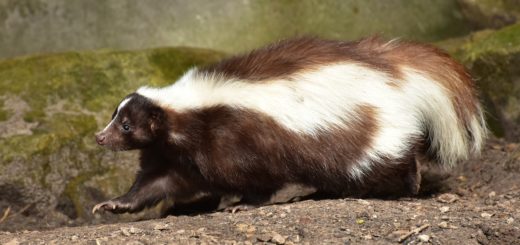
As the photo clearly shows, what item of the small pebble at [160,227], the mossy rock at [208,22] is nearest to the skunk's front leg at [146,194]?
the small pebble at [160,227]

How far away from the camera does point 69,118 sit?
7.21m

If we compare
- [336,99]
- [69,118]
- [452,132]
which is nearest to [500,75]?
[452,132]

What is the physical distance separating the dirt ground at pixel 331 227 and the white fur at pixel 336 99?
0.51 meters

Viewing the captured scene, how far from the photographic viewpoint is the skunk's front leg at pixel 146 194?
600 centimetres

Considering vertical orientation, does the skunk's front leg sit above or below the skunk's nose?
below

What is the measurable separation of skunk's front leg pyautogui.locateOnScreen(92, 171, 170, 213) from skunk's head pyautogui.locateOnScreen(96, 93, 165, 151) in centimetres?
30

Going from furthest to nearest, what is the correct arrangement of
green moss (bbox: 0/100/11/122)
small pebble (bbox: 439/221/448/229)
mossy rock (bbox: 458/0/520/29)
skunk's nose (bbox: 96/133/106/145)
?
mossy rock (bbox: 458/0/520/29) < green moss (bbox: 0/100/11/122) < skunk's nose (bbox: 96/133/106/145) < small pebble (bbox: 439/221/448/229)

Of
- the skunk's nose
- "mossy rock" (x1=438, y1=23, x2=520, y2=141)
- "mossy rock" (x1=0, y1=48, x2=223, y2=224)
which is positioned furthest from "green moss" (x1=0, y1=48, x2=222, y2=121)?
"mossy rock" (x1=438, y1=23, x2=520, y2=141)

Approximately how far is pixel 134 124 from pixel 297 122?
118cm

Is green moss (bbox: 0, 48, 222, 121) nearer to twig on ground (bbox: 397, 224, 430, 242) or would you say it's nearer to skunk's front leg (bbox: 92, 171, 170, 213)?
Result: skunk's front leg (bbox: 92, 171, 170, 213)

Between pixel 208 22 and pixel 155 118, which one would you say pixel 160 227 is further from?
pixel 208 22

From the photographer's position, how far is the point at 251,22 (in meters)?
9.16

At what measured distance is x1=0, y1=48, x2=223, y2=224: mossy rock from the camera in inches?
270

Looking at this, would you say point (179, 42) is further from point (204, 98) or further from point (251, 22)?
point (204, 98)
